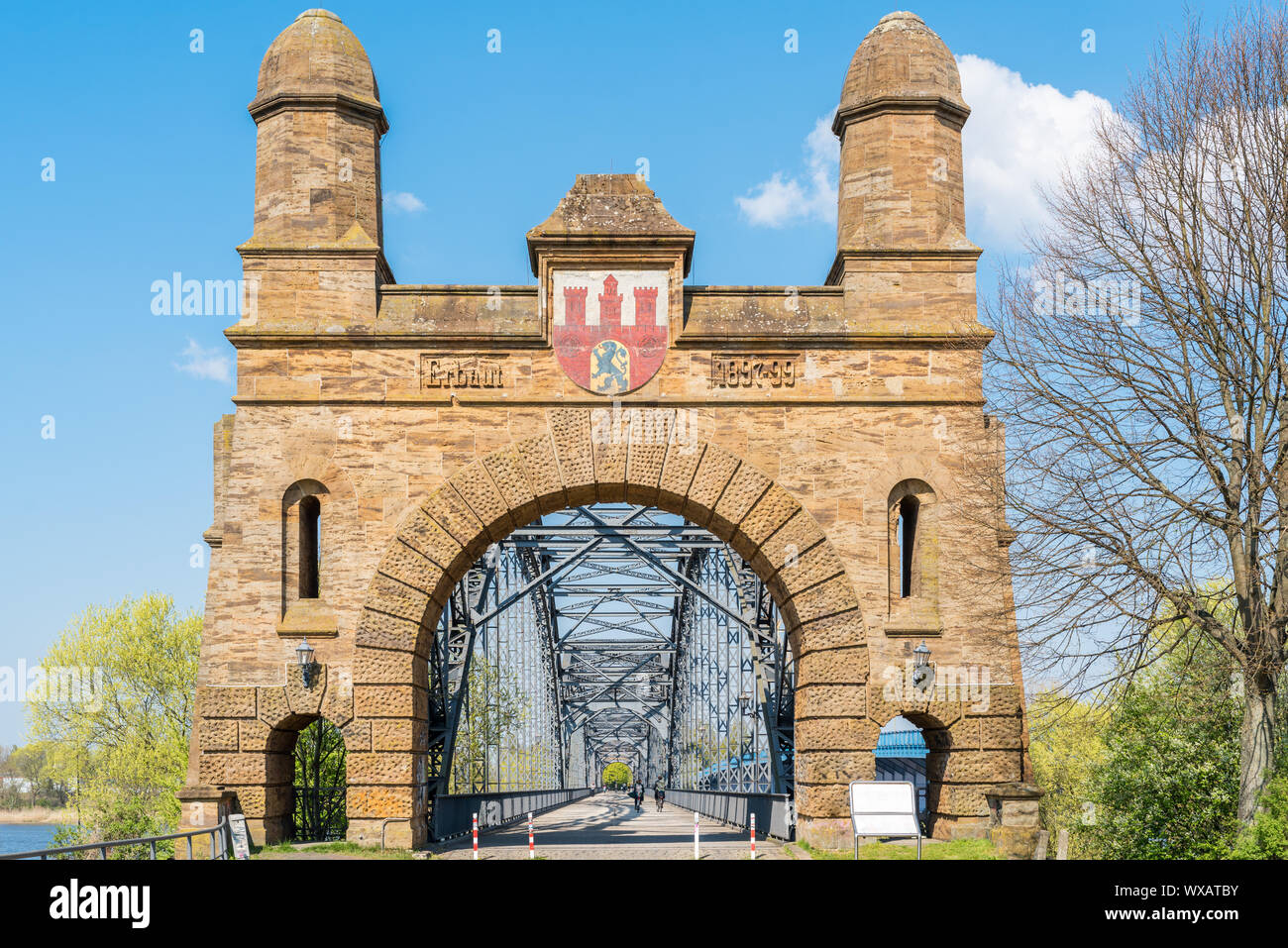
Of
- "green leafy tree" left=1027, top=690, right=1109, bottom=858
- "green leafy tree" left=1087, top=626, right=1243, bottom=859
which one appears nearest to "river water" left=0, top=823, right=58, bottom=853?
"green leafy tree" left=1027, top=690, right=1109, bottom=858

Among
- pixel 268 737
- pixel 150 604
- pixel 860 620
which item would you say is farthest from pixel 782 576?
pixel 150 604

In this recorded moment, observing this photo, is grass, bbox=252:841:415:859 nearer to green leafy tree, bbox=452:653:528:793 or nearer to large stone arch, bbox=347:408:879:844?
large stone arch, bbox=347:408:879:844

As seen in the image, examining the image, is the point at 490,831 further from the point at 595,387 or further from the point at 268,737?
the point at 595,387

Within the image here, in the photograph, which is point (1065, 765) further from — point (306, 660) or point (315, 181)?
point (315, 181)

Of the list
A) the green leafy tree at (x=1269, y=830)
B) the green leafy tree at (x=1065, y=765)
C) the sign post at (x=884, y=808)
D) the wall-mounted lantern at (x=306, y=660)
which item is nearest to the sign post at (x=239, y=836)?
the wall-mounted lantern at (x=306, y=660)

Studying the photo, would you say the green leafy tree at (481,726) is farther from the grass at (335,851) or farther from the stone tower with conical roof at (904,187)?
the stone tower with conical roof at (904,187)

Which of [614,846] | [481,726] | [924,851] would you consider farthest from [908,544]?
[481,726]

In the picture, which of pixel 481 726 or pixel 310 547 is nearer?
pixel 310 547

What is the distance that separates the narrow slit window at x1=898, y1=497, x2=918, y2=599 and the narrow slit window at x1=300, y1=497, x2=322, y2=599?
8.66 meters

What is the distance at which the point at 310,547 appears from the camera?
19516 millimetres

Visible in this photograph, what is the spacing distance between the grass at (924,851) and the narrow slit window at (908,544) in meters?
3.55

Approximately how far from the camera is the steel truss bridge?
955 inches

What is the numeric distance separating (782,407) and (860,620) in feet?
10.7

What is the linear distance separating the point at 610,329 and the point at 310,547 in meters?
5.60
